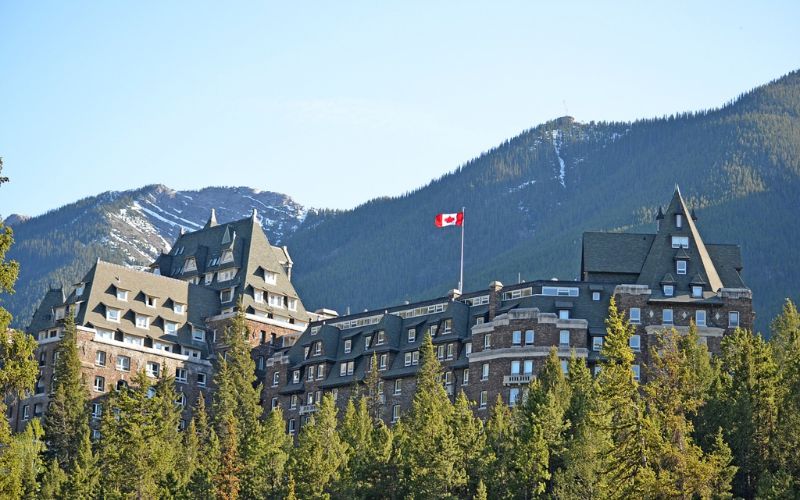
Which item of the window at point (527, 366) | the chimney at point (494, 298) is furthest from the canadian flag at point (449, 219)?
the window at point (527, 366)

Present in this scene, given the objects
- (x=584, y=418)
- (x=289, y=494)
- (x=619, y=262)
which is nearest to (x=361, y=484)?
(x=289, y=494)

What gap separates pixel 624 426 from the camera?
77.1m

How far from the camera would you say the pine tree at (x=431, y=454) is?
94.9 metres

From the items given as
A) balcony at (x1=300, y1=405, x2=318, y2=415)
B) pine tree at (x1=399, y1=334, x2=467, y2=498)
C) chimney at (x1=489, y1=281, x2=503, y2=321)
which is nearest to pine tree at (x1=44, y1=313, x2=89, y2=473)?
balcony at (x1=300, y1=405, x2=318, y2=415)

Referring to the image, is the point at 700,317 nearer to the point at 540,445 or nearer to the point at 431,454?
the point at 540,445

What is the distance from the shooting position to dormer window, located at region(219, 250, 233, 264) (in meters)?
167

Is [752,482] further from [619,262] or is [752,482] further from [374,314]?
[374,314]

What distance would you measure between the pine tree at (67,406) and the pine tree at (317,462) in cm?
2873

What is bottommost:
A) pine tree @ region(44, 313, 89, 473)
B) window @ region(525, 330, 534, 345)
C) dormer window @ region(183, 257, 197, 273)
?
pine tree @ region(44, 313, 89, 473)

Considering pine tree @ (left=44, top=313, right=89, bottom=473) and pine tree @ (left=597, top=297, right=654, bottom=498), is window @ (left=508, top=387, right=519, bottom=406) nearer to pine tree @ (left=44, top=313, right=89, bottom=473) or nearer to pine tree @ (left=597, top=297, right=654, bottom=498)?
pine tree @ (left=44, top=313, right=89, bottom=473)

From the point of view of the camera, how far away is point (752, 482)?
305 feet

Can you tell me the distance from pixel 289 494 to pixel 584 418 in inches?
766

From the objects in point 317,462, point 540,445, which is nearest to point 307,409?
point 317,462

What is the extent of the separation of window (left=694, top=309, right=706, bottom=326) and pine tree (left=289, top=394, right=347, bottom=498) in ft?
118
